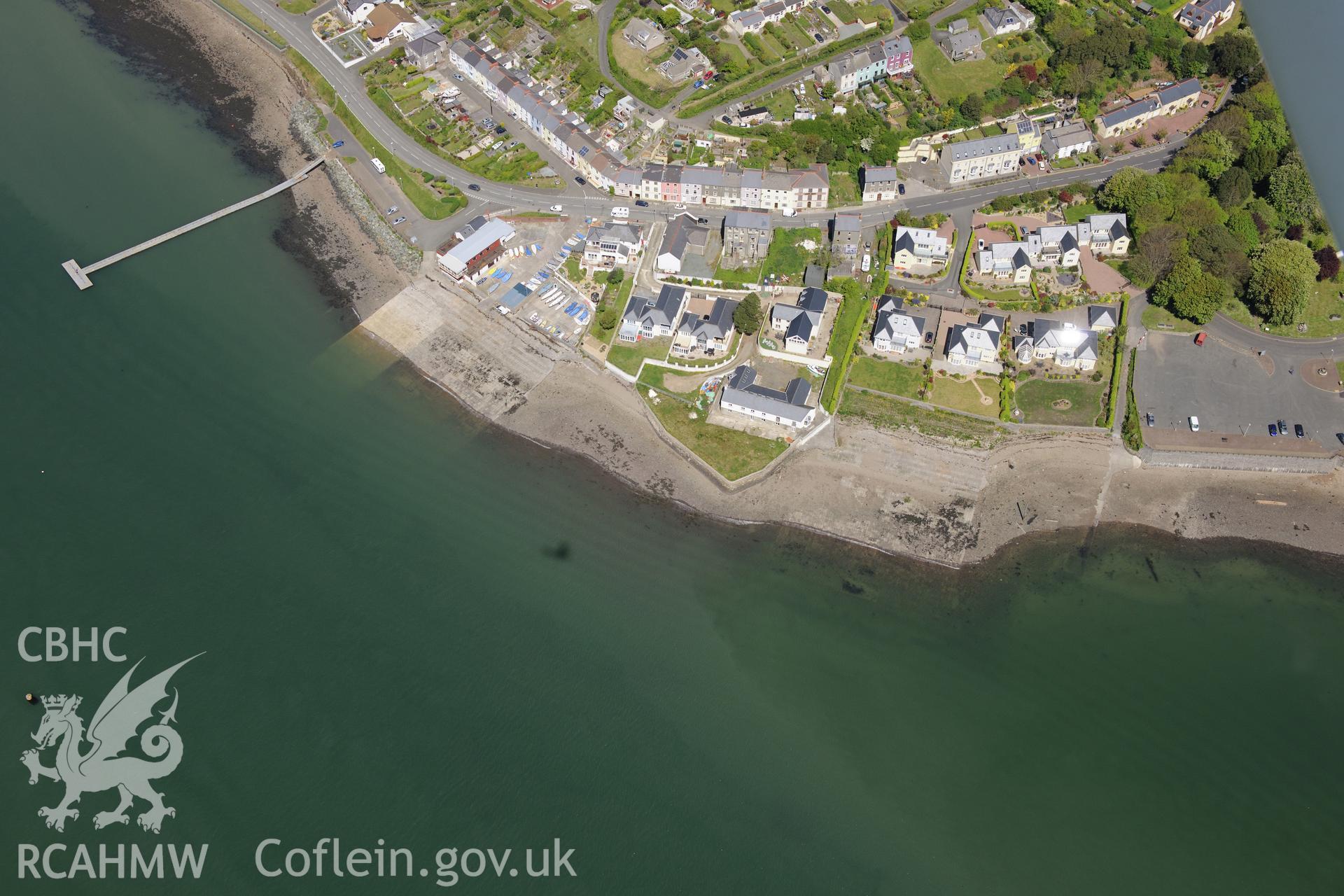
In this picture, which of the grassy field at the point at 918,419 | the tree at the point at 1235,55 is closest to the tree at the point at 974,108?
the tree at the point at 1235,55

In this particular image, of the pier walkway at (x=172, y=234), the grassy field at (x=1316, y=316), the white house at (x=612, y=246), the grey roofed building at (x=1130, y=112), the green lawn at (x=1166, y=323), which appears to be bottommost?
the grassy field at (x=1316, y=316)

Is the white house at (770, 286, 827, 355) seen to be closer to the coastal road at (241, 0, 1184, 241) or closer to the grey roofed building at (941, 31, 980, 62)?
the coastal road at (241, 0, 1184, 241)

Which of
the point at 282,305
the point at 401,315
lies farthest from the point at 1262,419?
the point at 282,305

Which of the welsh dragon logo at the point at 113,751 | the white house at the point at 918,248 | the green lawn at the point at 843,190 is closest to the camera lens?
the welsh dragon logo at the point at 113,751

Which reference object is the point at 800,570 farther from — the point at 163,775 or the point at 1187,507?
the point at 163,775

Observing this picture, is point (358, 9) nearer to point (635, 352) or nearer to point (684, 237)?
point (684, 237)

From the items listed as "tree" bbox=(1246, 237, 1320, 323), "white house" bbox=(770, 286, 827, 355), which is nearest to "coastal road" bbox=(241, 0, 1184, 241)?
"white house" bbox=(770, 286, 827, 355)

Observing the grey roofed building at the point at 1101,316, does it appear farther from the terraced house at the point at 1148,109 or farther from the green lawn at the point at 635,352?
the green lawn at the point at 635,352

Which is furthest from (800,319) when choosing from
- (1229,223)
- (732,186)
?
(1229,223)
